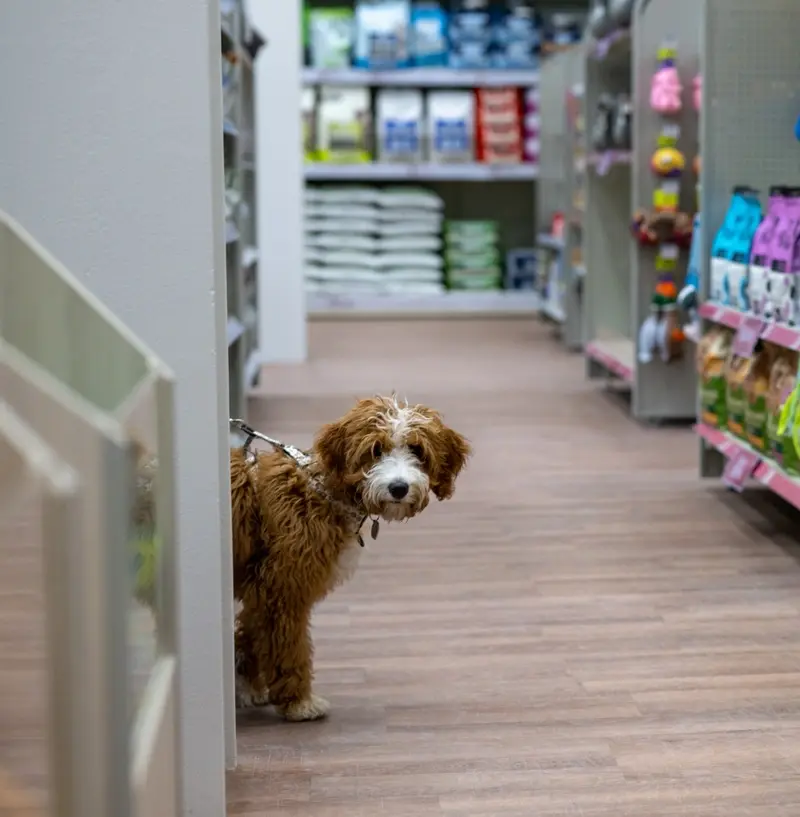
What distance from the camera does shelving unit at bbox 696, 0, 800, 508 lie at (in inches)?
177

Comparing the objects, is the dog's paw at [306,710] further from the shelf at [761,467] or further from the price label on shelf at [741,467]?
the price label on shelf at [741,467]

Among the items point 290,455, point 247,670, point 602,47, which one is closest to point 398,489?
point 290,455

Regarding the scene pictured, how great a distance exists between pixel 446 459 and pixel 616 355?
167 inches

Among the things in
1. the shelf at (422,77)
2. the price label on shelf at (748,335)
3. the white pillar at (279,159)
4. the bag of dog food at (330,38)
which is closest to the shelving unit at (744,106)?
the price label on shelf at (748,335)

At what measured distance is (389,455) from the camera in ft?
7.91

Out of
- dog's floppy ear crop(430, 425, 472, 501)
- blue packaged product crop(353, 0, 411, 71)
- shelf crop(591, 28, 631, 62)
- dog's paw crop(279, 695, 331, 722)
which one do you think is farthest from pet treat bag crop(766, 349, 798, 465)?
blue packaged product crop(353, 0, 411, 71)

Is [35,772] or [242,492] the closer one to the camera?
[35,772]

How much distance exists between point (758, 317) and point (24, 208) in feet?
8.48

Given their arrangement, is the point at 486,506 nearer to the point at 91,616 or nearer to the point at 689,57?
the point at 689,57

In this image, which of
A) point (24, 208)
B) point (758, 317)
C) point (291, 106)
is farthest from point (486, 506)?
point (291, 106)

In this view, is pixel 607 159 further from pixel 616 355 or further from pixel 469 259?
pixel 469 259

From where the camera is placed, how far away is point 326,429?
97.3 inches

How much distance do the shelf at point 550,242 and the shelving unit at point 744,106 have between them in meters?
4.01

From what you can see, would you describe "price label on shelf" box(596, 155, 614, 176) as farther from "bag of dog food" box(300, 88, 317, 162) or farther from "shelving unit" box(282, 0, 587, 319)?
"bag of dog food" box(300, 88, 317, 162)
